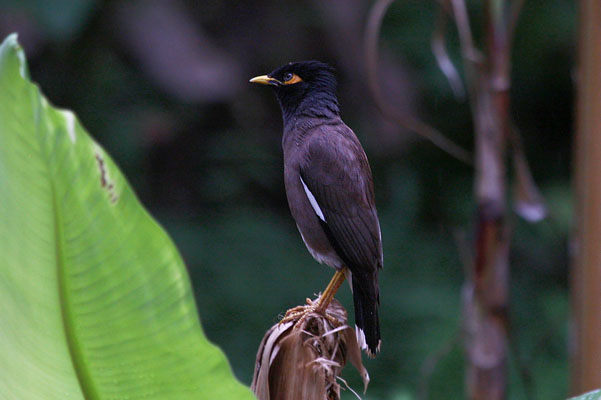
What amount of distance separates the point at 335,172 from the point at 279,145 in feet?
5.94

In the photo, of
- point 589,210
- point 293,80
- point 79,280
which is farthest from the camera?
point 589,210

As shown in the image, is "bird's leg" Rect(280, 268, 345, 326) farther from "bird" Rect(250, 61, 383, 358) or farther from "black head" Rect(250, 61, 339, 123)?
"black head" Rect(250, 61, 339, 123)

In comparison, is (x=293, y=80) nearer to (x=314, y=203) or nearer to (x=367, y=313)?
(x=314, y=203)

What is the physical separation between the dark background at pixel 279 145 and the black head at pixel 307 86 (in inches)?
60.7

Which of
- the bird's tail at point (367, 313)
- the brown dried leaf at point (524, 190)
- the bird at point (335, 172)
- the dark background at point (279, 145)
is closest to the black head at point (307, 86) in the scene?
the bird at point (335, 172)

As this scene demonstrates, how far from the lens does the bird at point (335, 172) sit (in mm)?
735

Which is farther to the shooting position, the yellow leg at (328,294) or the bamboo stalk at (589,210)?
the bamboo stalk at (589,210)

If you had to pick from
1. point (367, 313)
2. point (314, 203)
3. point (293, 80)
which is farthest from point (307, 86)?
point (367, 313)

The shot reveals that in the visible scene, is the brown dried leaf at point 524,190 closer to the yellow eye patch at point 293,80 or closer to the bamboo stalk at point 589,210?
the bamboo stalk at point 589,210

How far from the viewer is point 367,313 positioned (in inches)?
29.7

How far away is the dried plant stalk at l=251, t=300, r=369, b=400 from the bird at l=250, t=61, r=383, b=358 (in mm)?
47

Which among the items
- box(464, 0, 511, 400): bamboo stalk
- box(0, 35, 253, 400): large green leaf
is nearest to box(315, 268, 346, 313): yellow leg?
box(0, 35, 253, 400): large green leaf

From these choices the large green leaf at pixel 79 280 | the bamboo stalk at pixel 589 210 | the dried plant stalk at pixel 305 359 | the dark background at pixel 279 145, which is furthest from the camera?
the dark background at pixel 279 145

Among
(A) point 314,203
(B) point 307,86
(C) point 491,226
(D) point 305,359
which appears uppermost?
(B) point 307,86
